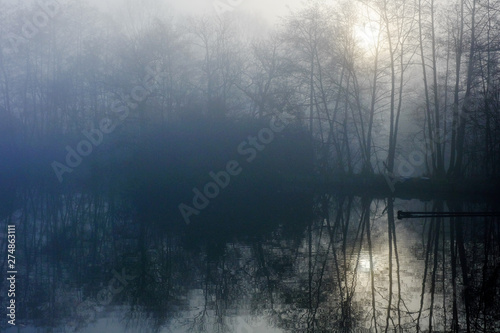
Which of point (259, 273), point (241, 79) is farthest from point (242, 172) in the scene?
point (259, 273)

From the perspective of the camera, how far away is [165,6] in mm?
52219

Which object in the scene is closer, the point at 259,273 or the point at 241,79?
the point at 259,273

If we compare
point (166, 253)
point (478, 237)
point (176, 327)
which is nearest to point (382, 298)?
point (176, 327)

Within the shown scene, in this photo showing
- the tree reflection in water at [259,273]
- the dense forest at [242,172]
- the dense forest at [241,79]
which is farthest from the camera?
the dense forest at [241,79]

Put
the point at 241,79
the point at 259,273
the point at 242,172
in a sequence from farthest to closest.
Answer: the point at 241,79 < the point at 242,172 < the point at 259,273

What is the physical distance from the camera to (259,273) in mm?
10430

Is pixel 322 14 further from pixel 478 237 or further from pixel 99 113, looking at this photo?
pixel 478 237

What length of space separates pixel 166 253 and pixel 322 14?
1124 inches

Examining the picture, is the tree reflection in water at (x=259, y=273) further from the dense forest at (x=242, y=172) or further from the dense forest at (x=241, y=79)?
the dense forest at (x=241, y=79)

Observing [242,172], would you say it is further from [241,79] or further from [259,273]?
[259,273]

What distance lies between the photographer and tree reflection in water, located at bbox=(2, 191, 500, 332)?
7.56m

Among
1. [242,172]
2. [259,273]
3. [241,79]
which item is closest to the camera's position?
[259,273]

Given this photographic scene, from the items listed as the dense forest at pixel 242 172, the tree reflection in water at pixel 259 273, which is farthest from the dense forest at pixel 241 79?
the tree reflection in water at pixel 259 273

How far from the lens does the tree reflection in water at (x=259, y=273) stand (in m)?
7.56
